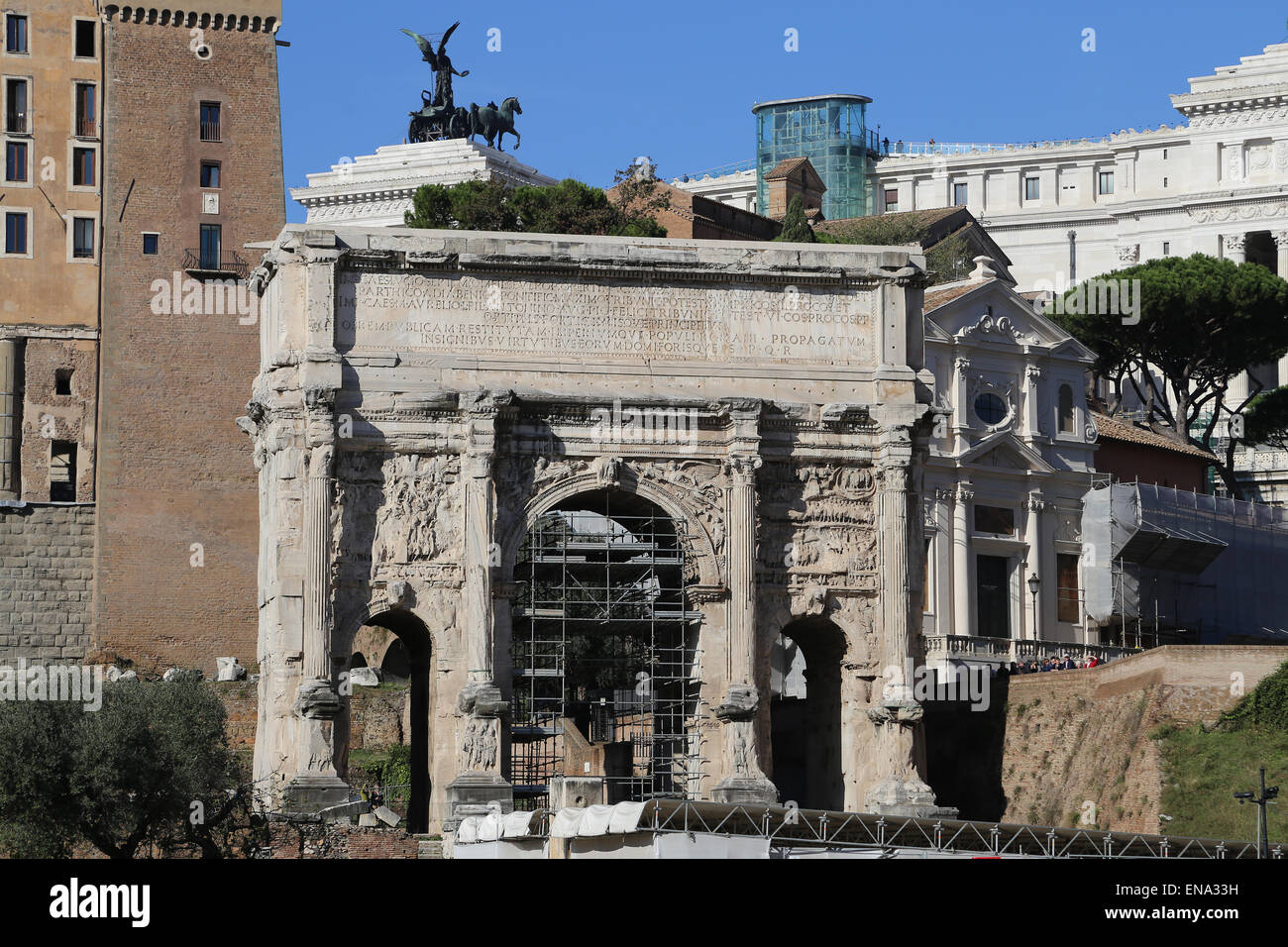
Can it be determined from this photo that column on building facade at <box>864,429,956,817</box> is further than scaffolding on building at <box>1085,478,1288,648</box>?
No

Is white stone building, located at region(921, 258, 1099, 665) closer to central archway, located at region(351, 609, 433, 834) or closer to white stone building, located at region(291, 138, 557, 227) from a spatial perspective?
central archway, located at region(351, 609, 433, 834)

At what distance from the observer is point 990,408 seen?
59688 millimetres

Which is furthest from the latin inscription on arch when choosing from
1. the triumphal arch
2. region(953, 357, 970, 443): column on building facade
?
region(953, 357, 970, 443): column on building facade

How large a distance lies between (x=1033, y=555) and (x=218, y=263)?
2321 cm

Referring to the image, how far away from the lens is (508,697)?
41.4 meters

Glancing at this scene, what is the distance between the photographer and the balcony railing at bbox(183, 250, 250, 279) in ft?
224

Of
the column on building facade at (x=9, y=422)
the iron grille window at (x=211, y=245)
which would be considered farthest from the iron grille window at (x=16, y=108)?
the iron grille window at (x=211, y=245)

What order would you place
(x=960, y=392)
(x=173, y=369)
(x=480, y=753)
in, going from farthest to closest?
(x=173, y=369) → (x=960, y=392) → (x=480, y=753)

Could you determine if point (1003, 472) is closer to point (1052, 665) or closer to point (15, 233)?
point (1052, 665)

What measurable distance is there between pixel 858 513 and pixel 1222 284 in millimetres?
33081

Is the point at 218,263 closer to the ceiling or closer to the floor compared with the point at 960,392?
closer to the ceiling

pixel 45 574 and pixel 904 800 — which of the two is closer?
pixel 904 800

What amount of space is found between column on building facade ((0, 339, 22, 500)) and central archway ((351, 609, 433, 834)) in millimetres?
28395

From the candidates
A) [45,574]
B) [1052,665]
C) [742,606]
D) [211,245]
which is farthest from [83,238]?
[742,606]
